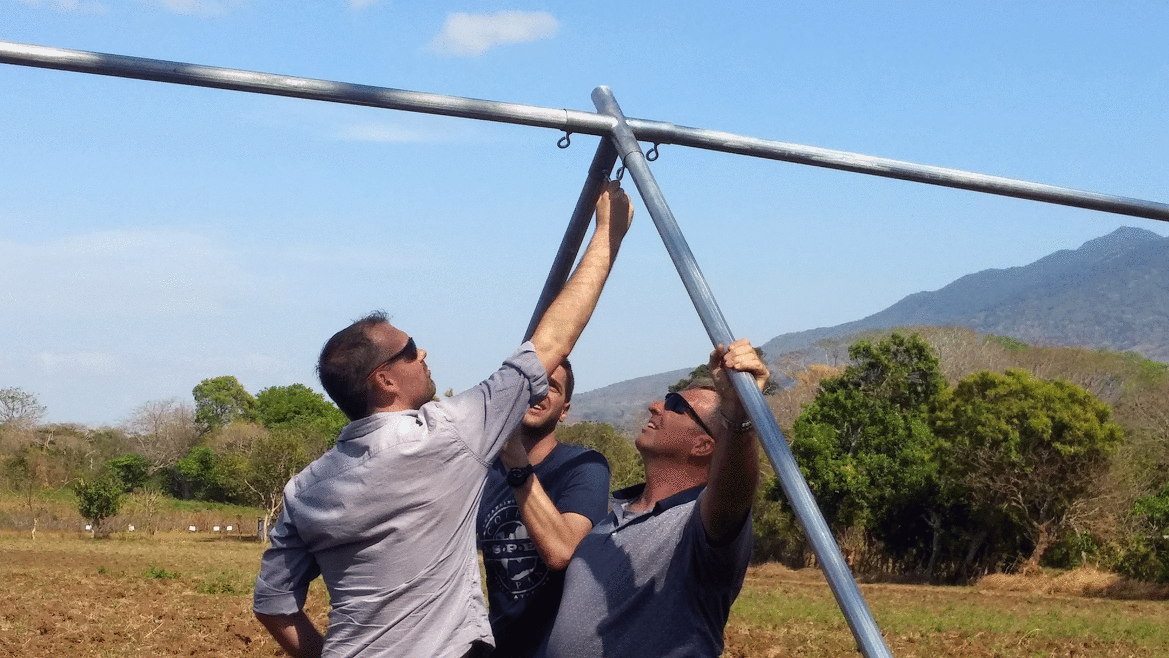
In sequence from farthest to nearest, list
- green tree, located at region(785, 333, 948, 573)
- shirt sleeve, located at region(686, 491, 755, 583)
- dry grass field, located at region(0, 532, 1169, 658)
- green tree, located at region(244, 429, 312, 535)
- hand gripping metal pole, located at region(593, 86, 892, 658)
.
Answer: green tree, located at region(244, 429, 312, 535) < green tree, located at region(785, 333, 948, 573) < dry grass field, located at region(0, 532, 1169, 658) < shirt sleeve, located at region(686, 491, 755, 583) < hand gripping metal pole, located at region(593, 86, 892, 658)

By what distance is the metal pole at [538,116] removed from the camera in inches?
99.4

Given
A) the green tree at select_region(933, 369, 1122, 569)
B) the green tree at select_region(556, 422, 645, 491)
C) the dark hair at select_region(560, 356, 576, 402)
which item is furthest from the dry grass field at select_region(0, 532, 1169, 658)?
the green tree at select_region(556, 422, 645, 491)

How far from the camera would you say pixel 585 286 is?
2893 millimetres

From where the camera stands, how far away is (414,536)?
102 inches

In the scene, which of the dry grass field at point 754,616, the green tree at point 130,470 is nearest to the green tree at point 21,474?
the green tree at point 130,470

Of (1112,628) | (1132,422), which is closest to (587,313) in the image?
(1112,628)

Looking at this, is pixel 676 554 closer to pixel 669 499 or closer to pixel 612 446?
pixel 669 499

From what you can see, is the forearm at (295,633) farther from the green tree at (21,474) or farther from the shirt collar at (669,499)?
the green tree at (21,474)

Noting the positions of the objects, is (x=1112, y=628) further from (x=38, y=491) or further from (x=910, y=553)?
(x=38, y=491)

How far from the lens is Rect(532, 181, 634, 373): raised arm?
2.78m

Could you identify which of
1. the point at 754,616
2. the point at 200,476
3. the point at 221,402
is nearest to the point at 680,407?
the point at 754,616

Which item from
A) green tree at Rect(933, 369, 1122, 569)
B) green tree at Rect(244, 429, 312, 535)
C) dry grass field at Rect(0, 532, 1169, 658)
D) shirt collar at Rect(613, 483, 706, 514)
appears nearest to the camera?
shirt collar at Rect(613, 483, 706, 514)

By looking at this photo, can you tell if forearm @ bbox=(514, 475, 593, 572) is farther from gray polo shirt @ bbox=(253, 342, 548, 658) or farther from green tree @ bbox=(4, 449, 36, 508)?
green tree @ bbox=(4, 449, 36, 508)

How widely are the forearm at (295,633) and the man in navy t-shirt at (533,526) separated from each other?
20.0 inches
